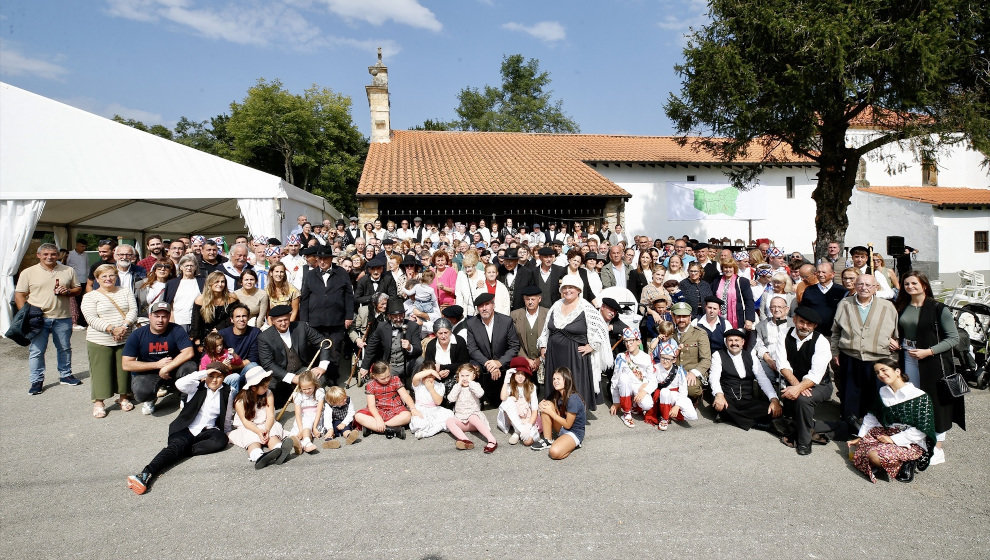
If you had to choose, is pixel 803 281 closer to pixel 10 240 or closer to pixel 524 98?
pixel 10 240

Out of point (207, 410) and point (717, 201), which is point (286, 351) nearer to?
point (207, 410)

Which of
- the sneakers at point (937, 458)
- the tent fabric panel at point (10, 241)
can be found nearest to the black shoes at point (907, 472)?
the sneakers at point (937, 458)

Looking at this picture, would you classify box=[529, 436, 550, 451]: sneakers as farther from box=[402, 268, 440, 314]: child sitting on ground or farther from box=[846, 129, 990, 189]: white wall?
box=[846, 129, 990, 189]: white wall

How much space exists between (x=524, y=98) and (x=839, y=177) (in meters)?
32.6

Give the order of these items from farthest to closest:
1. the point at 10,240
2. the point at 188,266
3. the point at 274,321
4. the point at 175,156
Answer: the point at 175,156 < the point at 10,240 < the point at 188,266 < the point at 274,321

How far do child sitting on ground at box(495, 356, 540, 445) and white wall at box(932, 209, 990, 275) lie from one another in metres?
21.2

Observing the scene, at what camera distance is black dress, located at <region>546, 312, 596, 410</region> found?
4941 millimetres

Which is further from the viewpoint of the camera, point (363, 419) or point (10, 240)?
point (10, 240)

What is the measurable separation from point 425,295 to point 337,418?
6.21 feet

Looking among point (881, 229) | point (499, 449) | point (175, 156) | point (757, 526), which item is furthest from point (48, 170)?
point (881, 229)

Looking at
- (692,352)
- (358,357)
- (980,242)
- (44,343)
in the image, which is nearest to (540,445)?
(692,352)

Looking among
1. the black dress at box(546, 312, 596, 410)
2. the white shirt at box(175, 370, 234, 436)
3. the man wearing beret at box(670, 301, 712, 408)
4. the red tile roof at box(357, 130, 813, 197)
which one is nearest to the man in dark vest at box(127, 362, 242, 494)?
the white shirt at box(175, 370, 234, 436)

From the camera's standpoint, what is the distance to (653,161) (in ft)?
59.7

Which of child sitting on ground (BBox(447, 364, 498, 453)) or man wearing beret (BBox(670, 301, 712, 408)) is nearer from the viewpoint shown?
child sitting on ground (BBox(447, 364, 498, 453))
